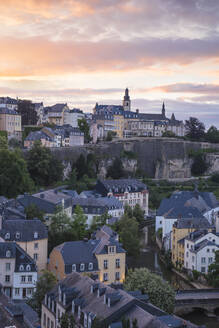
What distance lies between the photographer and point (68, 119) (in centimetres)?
10719

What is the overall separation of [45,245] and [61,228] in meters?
5.97

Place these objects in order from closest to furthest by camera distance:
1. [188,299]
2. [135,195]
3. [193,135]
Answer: [188,299], [135,195], [193,135]

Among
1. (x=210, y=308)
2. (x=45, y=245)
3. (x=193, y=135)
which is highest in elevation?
(x=193, y=135)

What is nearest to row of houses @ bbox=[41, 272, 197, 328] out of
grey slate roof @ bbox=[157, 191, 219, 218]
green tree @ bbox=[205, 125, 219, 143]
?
grey slate roof @ bbox=[157, 191, 219, 218]

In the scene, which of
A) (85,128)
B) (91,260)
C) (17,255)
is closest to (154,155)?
(85,128)

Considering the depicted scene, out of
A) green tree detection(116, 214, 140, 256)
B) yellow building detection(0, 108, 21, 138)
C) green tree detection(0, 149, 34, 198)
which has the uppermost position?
yellow building detection(0, 108, 21, 138)

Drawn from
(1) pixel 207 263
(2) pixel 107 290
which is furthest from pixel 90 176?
(2) pixel 107 290

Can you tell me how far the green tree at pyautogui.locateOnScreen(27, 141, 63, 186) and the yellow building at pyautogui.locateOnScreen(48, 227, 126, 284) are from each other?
37801 mm

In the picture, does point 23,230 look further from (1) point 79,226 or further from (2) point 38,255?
(1) point 79,226

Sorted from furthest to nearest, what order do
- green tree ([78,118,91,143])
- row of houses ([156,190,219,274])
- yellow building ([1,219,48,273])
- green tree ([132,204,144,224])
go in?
green tree ([78,118,91,143]) < green tree ([132,204,144,224]) < row of houses ([156,190,219,274]) < yellow building ([1,219,48,273])

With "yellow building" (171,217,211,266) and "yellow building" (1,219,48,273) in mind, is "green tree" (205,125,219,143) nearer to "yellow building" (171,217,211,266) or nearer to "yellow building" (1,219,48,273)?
"yellow building" (171,217,211,266)

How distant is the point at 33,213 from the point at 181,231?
13.3 metres

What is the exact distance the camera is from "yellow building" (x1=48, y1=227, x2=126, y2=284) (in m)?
34.2

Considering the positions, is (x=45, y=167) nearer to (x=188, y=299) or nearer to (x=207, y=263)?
(x=207, y=263)
